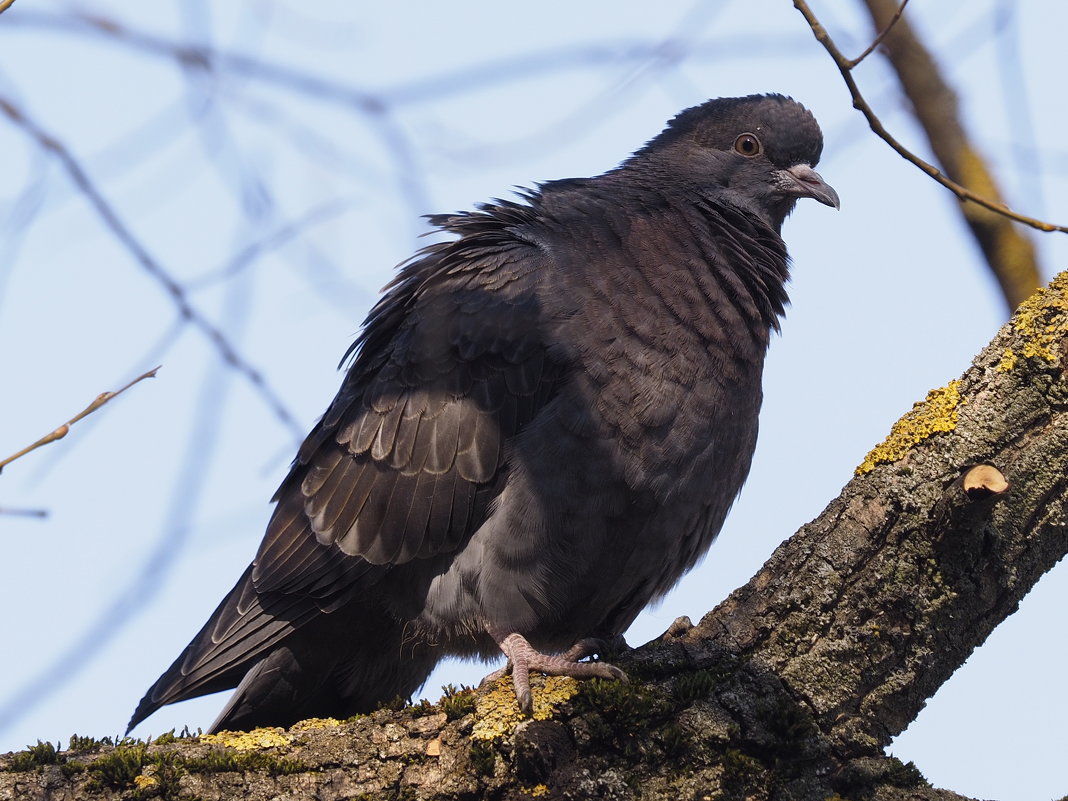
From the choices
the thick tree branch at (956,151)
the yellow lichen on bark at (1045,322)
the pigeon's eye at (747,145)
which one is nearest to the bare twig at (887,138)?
the yellow lichen on bark at (1045,322)

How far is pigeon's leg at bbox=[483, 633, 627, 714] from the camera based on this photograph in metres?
3.96

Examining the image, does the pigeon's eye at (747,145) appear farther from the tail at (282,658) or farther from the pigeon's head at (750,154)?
the tail at (282,658)

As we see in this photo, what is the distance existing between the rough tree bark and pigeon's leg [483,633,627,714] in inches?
2.5

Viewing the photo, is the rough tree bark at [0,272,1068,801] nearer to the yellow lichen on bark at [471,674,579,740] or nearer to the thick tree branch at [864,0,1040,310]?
the yellow lichen on bark at [471,674,579,740]

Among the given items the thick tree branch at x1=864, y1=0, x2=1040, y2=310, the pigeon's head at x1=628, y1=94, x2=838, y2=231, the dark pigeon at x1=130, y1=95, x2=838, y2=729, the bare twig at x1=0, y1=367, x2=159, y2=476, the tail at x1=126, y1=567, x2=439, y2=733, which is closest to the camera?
the bare twig at x1=0, y1=367, x2=159, y2=476

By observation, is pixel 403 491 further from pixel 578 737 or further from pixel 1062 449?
pixel 1062 449

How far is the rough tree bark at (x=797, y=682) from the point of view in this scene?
365cm

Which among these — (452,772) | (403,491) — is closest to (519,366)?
(403,491)

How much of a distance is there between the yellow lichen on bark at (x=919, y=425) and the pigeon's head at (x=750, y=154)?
7.68 feet

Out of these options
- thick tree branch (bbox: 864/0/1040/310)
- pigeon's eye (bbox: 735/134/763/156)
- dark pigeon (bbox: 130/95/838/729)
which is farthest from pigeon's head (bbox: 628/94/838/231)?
thick tree branch (bbox: 864/0/1040/310)

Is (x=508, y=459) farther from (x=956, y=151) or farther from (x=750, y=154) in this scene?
(x=956, y=151)

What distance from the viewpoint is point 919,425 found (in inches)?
162

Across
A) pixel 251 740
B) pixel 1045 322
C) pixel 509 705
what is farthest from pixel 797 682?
pixel 251 740

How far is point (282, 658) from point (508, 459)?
1472 mm
